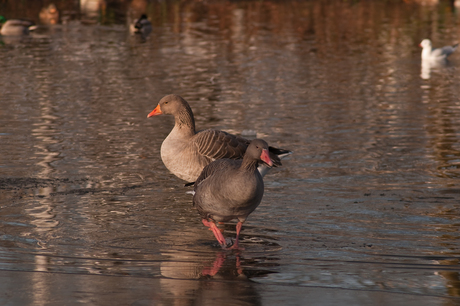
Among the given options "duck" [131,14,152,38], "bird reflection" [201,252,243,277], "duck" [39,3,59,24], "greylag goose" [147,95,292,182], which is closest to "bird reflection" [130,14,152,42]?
"duck" [131,14,152,38]

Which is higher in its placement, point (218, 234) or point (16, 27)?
point (16, 27)

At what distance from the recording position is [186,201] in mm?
8875

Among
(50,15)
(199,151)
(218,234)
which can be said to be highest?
(50,15)

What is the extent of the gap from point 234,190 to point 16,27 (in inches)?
1105

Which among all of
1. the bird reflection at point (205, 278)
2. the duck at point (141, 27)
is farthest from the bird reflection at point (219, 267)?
the duck at point (141, 27)

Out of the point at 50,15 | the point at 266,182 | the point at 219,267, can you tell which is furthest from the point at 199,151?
the point at 50,15

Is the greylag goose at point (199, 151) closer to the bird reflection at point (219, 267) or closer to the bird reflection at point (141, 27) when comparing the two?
the bird reflection at point (219, 267)

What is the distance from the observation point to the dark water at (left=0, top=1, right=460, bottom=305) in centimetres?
586

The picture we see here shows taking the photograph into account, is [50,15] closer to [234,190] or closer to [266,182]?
[266,182]

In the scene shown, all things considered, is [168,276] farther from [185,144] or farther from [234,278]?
[185,144]

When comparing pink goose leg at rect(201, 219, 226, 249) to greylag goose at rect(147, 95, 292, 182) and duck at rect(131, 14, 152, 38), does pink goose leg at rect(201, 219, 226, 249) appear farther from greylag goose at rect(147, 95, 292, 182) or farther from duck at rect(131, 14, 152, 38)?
duck at rect(131, 14, 152, 38)

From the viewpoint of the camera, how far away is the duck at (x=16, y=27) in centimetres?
3209

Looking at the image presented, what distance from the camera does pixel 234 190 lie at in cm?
674

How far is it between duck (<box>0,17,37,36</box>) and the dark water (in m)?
8.55
